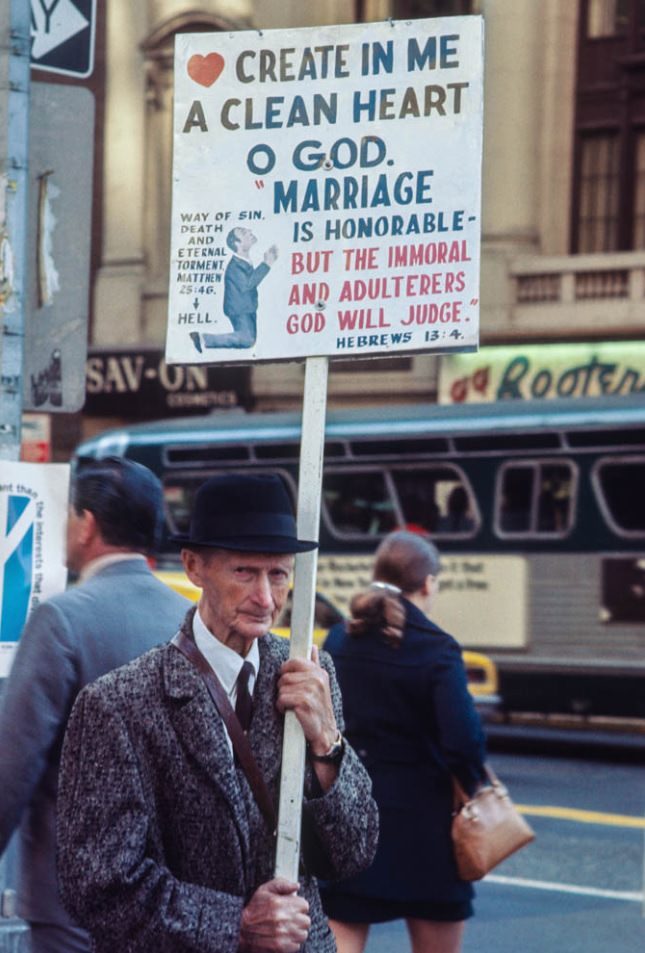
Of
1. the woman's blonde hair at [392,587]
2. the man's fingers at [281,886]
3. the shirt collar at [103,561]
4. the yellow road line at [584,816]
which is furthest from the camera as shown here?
the yellow road line at [584,816]

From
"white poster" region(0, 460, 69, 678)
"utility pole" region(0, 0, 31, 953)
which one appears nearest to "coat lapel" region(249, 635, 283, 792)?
"white poster" region(0, 460, 69, 678)

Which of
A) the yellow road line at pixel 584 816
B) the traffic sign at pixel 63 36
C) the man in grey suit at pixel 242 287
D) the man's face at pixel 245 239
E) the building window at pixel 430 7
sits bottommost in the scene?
the yellow road line at pixel 584 816

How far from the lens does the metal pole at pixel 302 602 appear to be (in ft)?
10.9

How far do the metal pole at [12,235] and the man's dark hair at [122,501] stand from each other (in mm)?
992

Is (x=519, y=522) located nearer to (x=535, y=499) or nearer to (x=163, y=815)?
(x=535, y=499)

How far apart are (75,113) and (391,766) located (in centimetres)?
227

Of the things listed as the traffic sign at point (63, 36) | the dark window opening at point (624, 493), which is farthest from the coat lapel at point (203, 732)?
the dark window opening at point (624, 493)

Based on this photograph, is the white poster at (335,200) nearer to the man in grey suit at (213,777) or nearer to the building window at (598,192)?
the man in grey suit at (213,777)

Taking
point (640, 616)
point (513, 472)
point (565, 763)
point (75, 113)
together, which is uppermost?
point (75, 113)

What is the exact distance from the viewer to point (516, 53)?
26.7 meters

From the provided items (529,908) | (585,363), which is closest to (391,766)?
(529,908)

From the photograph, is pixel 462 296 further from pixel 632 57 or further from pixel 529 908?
pixel 632 57

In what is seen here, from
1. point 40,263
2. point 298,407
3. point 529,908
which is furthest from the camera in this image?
point 298,407

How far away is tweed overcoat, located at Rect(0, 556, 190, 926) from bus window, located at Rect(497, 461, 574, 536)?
12826 mm
